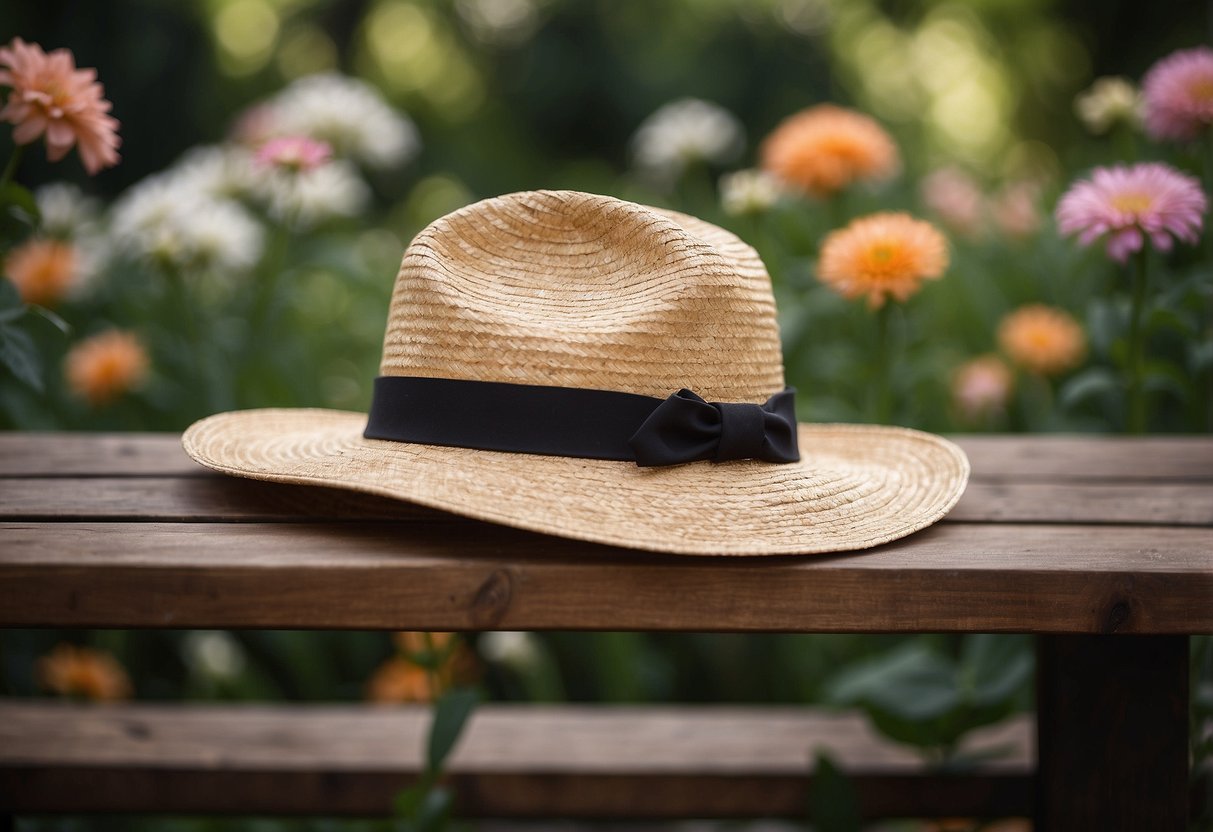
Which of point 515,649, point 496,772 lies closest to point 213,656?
point 515,649

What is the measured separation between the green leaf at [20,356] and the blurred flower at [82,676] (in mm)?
1031

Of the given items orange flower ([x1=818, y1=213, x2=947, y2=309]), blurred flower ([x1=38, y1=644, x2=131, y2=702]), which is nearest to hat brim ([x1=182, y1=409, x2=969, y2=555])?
orange flower ([x1=818, y1=213, x2=947, y2=309])

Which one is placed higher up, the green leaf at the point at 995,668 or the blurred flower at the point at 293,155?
the blurred flower at the point at 293,155

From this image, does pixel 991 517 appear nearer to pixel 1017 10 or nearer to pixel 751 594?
pixel 751 594

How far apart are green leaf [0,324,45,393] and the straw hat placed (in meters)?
0.23

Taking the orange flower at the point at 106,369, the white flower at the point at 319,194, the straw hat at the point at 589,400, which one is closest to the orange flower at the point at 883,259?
the straw hat at the point at 589,400

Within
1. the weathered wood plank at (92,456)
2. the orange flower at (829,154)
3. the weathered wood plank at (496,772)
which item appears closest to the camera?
the weathered wood plank at (92,456)

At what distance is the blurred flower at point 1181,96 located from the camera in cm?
174

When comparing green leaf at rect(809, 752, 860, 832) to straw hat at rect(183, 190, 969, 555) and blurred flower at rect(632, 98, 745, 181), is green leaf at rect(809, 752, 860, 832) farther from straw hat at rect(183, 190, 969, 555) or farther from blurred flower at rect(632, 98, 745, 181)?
blurred flower at rect(632, 98, 745, 181)

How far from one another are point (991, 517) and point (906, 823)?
3.65 ft

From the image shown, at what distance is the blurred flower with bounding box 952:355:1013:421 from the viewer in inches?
81.7

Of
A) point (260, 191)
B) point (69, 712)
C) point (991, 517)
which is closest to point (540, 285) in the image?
point (991, 517)

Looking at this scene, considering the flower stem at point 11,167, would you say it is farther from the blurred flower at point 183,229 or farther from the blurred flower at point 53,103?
the blurred flower at point 183,229

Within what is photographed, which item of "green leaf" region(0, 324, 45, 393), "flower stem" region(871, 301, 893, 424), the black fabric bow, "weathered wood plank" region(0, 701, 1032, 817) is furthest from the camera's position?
"flower stem" region(871, 301, 893, 424)
